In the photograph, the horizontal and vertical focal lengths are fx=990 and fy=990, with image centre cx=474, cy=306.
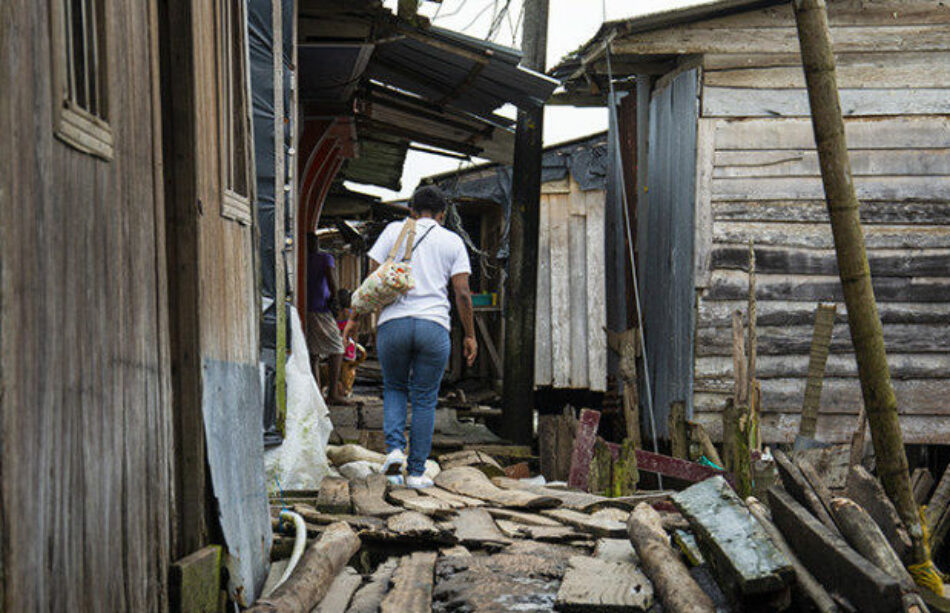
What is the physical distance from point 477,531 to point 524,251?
5642 millimetres

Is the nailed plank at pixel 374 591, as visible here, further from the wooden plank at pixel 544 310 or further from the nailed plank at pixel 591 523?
the wooden plank at pixel 544 310

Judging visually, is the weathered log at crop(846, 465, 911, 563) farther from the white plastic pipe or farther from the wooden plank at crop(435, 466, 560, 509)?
the white plastic pipe

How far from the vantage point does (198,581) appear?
130 inches

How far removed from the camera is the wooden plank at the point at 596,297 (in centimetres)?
1352

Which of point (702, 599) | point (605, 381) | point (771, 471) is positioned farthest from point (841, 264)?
point (605, 381)

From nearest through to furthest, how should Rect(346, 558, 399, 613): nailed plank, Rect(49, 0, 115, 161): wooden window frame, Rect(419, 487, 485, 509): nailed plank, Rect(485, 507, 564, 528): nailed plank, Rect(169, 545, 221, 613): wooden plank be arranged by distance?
Rect(49, 0, 115, 161): wooden window frame, Rect(169, 545, 221, 613): wooden plank, Rect(346, 558, 399, 613): nailed plank, Rect(485, 507, 564, 528): nailed plank, Rect(419, 487, 485, 509): nailed plank

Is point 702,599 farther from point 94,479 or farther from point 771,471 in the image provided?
point 771,471

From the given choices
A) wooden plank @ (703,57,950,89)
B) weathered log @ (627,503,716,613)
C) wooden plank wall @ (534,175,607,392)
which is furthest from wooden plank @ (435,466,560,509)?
wooden plank wall @ (534,175,607,392)

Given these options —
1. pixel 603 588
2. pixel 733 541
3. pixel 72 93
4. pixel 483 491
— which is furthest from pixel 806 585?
pixel 483 491

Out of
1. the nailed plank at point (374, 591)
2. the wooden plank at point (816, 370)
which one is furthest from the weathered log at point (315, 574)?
the wooden plank at point (816, 370)

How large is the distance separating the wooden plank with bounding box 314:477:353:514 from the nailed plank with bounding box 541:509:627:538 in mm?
1198

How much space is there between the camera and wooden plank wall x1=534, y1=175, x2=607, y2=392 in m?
13.6

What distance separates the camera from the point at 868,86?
9.16 m

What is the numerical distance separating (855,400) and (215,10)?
721 centimetres
